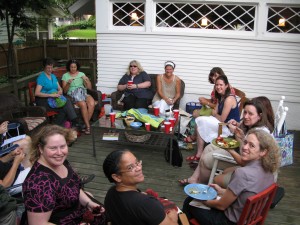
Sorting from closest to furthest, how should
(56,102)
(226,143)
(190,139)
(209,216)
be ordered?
1. (209,216)
2. (226,143)
3. (190,139)
4. (56,102)

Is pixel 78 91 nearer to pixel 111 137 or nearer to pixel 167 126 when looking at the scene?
pixel 111 137

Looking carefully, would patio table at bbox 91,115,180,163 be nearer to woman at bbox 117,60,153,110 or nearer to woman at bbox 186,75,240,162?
woman at bbox 186,75,240,162

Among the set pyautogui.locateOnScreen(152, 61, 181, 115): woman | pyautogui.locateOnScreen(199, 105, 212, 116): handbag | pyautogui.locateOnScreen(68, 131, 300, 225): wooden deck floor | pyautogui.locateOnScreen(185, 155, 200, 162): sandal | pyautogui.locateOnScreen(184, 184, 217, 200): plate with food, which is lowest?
pyautogui.locateOnScreen(68, 131, 300, 225): wooden deck floor

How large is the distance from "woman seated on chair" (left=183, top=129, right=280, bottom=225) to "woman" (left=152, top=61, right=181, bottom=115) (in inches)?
129

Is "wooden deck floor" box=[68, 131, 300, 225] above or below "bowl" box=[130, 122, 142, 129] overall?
below

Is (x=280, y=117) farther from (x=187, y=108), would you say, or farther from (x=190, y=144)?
(x=187, y=108)

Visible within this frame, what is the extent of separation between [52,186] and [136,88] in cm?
408

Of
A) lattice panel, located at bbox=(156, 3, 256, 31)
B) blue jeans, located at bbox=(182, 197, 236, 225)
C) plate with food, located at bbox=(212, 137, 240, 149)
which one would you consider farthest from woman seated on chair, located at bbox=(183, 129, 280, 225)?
lattice panel, located at bbox=(156, 3, 256, 31)

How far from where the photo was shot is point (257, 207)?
92.0 inches

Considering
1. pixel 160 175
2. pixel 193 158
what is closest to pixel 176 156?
pixel 193 158

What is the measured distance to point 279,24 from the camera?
6.08 m

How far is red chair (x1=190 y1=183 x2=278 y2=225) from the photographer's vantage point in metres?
2.18

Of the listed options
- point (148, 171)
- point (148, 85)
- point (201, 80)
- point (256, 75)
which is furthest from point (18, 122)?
point (256, 75)

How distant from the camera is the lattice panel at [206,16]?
622 centimetres
